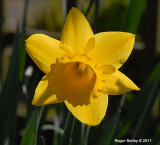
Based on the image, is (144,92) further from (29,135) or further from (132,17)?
(29,135)

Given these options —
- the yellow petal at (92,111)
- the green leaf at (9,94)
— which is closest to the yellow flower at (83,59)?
the yellow petal at (92,111)

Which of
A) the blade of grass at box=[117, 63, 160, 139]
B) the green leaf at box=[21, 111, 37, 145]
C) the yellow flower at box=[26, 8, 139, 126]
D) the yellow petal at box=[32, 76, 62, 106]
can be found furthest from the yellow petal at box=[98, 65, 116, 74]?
the blade of grass at box=[117, 63, 160, 139]

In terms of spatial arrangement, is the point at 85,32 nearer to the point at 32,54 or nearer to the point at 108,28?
the point at 32,54

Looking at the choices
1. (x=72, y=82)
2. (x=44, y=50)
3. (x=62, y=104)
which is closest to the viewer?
(x=44, y=50)

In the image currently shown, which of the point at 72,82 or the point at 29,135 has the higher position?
the point at 72,82

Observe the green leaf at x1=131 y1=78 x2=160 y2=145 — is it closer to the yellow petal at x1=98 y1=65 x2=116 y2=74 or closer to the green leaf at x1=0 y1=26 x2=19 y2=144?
the yellow petal at x1=98 y1=65 x2=116 y2=74

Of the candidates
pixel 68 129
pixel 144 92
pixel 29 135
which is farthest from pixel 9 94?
pixel 144 92
